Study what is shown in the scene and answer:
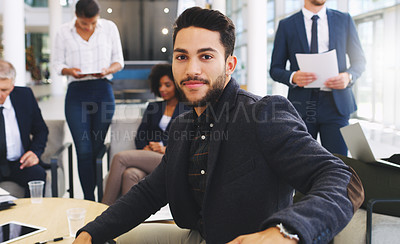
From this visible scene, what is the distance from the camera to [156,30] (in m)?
16.1

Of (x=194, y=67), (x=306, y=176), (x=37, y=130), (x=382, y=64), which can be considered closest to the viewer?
(x=306, y=176)

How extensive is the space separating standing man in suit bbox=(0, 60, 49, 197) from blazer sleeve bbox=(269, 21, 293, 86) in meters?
1.89

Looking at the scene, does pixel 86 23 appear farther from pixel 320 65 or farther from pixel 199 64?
pixel 199 64

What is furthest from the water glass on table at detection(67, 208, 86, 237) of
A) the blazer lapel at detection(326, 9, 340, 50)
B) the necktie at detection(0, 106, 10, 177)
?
the blazer lapel at detection(326, 9, 340, 50)

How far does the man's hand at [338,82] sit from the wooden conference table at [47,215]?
1606 mm

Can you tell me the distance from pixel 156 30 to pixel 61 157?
13.2 meters

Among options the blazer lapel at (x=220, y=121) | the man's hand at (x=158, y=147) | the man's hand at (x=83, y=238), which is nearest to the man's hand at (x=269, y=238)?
the blazer lapel at (x=220, y=121)

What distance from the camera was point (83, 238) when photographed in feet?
4.33

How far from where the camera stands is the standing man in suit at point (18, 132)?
3.01 meters

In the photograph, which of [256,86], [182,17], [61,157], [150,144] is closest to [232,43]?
[182,17]

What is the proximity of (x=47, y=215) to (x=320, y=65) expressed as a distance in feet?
6.06

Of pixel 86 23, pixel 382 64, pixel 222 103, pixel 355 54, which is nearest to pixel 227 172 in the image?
pixel 222 103

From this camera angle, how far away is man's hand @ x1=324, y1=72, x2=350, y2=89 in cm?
264

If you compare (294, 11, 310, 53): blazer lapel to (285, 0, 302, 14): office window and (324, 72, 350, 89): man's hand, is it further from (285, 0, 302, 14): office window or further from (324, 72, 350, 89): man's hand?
(285, 0, 302, 14): office window
